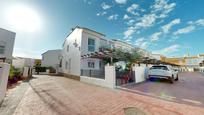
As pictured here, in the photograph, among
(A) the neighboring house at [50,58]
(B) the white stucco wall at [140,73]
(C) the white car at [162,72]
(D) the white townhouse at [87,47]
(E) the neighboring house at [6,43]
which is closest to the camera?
(C) the white car at [162,72]

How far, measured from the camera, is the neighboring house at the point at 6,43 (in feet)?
53.9

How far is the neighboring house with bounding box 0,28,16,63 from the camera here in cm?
1642

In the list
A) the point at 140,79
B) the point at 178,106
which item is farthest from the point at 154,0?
the point at 178,106

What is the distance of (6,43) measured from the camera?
55.5 feet

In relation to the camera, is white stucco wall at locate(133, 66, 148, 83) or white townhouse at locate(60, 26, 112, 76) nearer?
white stucco wall at locate(133, 66, 148, 83)

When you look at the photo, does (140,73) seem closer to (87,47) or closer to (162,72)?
(162,72)

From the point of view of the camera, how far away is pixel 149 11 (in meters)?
12.2

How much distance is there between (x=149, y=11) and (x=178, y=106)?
10.9 meters

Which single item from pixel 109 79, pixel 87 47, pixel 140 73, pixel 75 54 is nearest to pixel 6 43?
pixel 75 54

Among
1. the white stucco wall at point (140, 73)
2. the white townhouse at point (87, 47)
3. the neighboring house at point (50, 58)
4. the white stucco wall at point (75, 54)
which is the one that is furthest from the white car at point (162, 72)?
the neighboring house at point (50, 58)

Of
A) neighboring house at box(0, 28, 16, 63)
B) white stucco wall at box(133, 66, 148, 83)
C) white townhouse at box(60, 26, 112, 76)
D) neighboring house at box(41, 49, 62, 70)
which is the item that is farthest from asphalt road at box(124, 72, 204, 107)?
neighboring house at box(41, 49, 62, 70)

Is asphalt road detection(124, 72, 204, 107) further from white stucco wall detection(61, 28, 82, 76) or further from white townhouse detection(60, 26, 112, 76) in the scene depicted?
white stucco wall detection(61, 28, 82, 76)

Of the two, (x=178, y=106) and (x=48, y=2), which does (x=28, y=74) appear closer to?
(x=48, y=2)

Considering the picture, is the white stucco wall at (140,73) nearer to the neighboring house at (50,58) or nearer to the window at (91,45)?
the window at (91,45)
